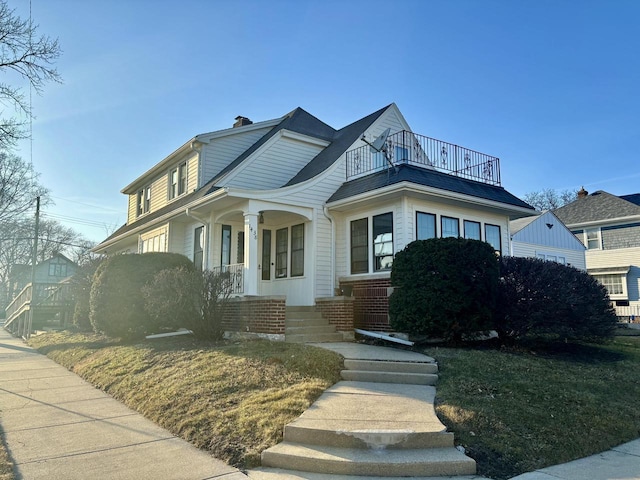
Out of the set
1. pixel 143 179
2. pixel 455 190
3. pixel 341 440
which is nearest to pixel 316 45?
pixel 455 190

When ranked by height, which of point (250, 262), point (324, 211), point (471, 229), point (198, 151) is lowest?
point (250, 262)

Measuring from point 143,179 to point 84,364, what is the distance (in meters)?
11.9

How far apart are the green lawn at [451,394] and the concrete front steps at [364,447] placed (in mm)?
191

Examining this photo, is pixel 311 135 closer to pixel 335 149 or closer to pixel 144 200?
pixel 335 149

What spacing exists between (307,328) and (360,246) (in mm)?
2691

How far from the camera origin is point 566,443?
501cm

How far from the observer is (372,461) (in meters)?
4.34

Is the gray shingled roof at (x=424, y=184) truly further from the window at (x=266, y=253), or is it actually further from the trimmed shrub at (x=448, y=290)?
the window at (x=266, y=253)

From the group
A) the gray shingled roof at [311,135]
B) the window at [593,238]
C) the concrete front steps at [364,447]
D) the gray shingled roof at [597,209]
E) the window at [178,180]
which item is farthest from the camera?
the window at [593,238]

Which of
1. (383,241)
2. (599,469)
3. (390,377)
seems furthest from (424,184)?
(599,469)

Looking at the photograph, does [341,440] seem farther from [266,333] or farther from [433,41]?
[433,41]

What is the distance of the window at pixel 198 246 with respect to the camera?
14387mm

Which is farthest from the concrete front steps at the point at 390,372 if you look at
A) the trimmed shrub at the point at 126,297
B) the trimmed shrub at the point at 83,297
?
the trimmed shrub at the point at 83,297

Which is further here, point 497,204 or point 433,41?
point 497,204
